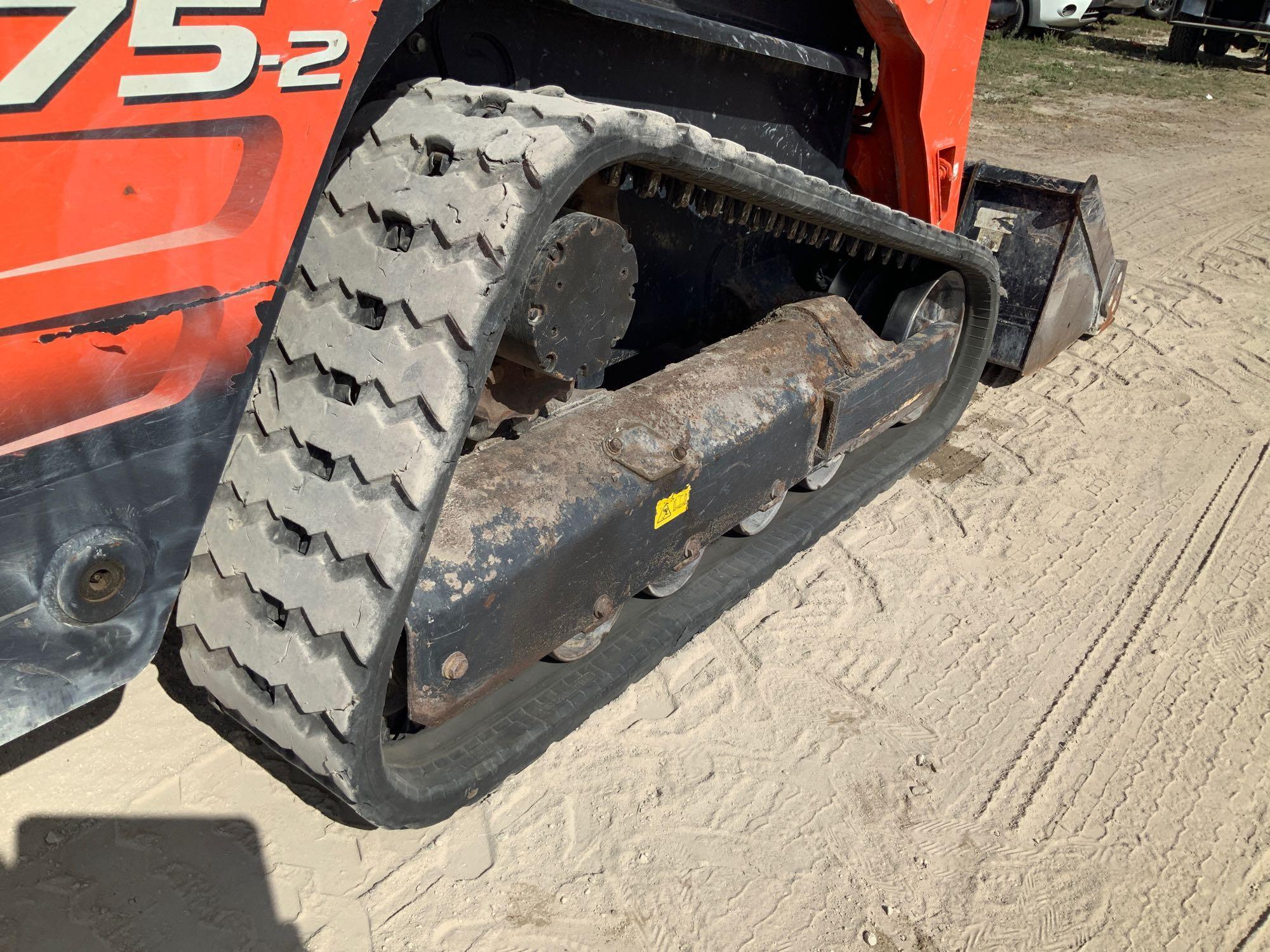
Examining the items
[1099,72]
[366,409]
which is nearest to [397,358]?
[366,409]

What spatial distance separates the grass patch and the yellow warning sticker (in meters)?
8.70

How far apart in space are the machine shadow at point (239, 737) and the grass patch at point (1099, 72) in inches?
366

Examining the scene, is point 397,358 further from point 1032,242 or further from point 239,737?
point 1032,242

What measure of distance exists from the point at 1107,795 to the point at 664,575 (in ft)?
3.92

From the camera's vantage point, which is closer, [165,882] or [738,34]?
[165,882]

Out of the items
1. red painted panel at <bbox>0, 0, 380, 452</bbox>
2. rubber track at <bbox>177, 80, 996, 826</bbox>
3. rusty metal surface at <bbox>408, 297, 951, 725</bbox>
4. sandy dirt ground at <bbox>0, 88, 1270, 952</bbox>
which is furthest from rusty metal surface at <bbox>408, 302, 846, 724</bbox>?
red painted panel at <bbox>0, 0, 380, 452</bbox>

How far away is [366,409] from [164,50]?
593mm

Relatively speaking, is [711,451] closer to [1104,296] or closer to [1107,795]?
[1107,795]

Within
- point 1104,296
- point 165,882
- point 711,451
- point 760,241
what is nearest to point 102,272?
point 165,882

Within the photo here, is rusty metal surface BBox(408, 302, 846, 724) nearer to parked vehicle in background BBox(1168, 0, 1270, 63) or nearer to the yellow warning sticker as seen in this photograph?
the yellow warning sticker

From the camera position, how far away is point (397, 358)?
164 centimetres

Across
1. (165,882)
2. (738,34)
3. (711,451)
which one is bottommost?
(165,882)

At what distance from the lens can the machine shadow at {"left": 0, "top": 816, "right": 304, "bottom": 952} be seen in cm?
189

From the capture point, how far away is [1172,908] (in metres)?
2.23
